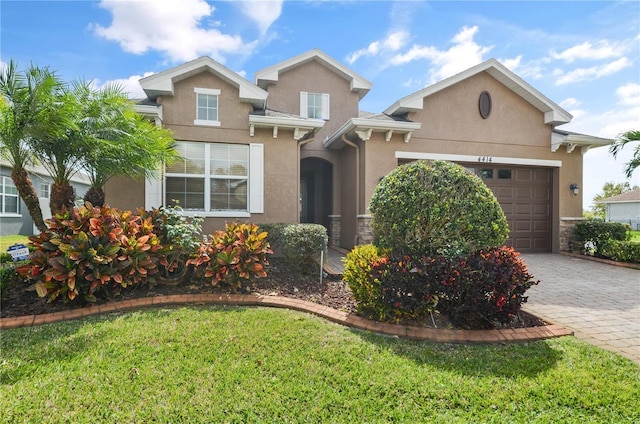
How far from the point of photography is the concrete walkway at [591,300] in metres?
4.44

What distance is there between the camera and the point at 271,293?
588cm

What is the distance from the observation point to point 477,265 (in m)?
4.55

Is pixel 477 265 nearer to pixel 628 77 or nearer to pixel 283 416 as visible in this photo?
pixel 283 416

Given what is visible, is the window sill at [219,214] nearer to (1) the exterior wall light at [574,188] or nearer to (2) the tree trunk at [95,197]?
(2) the tree trunk at [95,197]

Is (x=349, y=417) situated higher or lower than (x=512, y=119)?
lower

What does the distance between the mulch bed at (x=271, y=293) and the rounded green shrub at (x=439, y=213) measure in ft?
3.77

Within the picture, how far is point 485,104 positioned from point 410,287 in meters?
9.39

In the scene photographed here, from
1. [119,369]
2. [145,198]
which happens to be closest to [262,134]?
[145,198]

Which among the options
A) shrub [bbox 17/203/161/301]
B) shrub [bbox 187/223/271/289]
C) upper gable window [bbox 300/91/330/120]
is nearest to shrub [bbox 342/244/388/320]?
shrub [bbox 187/223/271/289]

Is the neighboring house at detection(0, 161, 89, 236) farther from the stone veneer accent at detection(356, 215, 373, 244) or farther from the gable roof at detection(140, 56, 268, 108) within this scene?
the stone veneer accent at detection(356, 215, 373, 244)

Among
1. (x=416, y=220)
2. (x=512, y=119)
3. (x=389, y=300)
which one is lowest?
(x=389, y=300)

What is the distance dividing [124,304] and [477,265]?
538 centimetres

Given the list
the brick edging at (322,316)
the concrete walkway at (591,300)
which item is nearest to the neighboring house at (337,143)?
the concrete walkway at (591,300)

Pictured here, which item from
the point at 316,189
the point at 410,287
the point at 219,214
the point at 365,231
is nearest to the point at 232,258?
the point at 410,287
